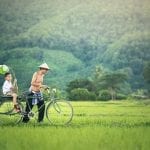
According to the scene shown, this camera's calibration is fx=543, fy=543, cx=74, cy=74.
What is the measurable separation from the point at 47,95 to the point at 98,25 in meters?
1.10

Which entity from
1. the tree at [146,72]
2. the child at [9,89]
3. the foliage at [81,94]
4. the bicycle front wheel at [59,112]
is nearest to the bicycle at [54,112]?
the bicycle front wheel at [59,112]

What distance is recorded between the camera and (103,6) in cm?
689

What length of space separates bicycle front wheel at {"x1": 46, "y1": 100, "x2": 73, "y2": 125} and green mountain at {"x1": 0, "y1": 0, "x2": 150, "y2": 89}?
339mm

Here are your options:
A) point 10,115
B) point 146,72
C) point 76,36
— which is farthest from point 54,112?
point 146,72

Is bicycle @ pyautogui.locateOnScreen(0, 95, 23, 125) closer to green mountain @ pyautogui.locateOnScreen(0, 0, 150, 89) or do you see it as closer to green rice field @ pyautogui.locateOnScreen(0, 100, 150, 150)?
green rice field @ pyautogui.locateOnScreen(0, 100, 150, 150)

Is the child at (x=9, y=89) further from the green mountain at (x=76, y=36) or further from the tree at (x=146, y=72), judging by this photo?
the tree at (x=146, y=72)

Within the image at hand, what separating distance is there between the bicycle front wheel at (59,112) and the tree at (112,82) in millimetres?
578

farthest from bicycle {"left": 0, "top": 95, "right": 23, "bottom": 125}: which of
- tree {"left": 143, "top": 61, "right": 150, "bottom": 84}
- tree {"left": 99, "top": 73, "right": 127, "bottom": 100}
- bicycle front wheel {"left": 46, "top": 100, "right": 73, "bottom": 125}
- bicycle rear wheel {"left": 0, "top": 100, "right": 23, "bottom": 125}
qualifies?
tree {"left": 143, "top": 61, "right": 150, "bottom": 84}

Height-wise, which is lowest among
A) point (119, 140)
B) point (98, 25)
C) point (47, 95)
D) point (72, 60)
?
point (119, 140)

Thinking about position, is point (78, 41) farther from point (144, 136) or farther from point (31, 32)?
point (144, 136)

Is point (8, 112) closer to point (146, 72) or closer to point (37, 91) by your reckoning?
point (37, 91)

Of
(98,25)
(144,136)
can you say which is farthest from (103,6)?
(144,136)

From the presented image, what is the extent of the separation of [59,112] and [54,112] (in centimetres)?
7

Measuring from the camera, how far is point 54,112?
6.52m
